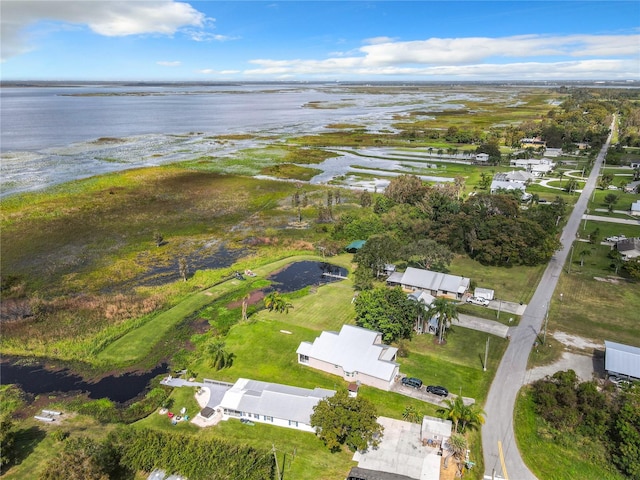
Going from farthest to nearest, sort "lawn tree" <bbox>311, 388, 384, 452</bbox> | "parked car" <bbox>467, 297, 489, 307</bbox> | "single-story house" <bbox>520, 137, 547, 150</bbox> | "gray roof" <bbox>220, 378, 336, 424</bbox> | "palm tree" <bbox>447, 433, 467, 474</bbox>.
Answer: "single-story house" <bbox>520, 137, 547, 150</bbox>
"parked car" <bbox>467, 297, 489, 307</bbox>
"gray roof" <bbox>220, 378, 336, 424</bbox>
"lawn tree" <bbox>311, 388, 384, 452</bbox>
"palm tree" <bbox>447, 433, 467, 474</bbox>

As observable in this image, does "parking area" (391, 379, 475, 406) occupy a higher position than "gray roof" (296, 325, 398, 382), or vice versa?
"gray roof" (296, 325, 398, 382)

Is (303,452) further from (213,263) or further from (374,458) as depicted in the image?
(213,263)

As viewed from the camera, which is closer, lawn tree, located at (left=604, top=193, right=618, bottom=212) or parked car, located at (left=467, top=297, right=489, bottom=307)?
parked car, located at (left=467, top=297, right=489, bottom=307)

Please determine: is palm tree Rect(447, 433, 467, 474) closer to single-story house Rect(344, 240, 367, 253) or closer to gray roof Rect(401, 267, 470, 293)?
gray roof Rect(401, 267, 470, 293)

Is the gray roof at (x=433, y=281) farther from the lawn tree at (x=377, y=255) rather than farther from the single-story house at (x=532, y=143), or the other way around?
the single-story house at (x=532, y=143)

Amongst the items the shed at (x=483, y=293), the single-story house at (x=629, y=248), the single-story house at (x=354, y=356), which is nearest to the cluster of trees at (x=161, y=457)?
the single-story house at (x=354, y=356)

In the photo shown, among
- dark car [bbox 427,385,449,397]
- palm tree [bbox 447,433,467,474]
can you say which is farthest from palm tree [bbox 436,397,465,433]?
dark car [bbox 427,385,449,397]

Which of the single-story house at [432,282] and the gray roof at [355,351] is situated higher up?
the gray roof at [355,351]
